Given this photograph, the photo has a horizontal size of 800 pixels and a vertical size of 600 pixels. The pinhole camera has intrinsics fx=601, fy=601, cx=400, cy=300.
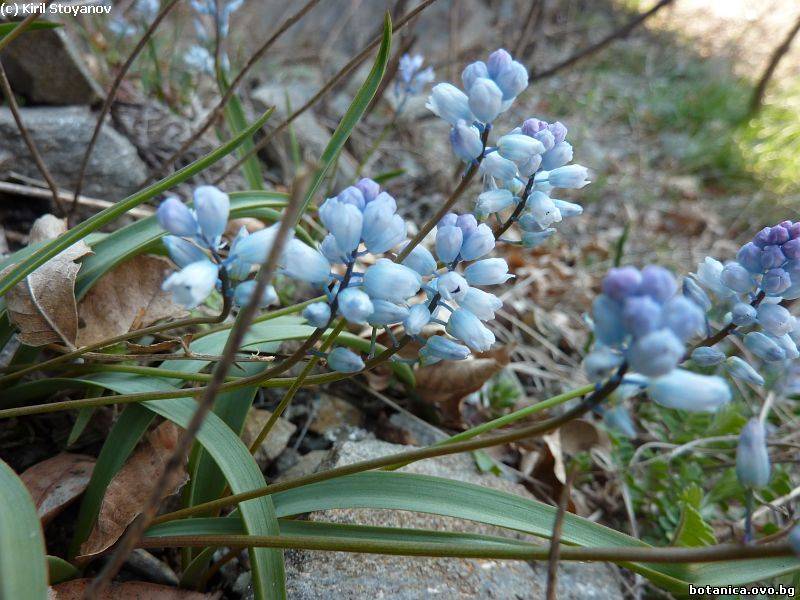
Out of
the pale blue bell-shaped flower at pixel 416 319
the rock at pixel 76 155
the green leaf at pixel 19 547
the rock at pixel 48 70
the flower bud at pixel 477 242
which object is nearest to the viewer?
the green leaf at pixel 19 547

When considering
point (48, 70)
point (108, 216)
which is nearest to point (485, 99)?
point (108, 216)

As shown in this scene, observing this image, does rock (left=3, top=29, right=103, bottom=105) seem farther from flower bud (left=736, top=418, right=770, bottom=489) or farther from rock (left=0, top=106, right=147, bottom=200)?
flower bud (left=736, top=418, right=770, bottom=489)

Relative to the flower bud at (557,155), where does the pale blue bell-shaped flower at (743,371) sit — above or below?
below

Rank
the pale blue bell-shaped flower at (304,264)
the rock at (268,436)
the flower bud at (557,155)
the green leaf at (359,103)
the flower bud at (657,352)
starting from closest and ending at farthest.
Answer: the flower bud at (657,352)
the pale blue bell-shaped flower at (304,264)
the flower bud at (557,155)
the green leaf at (359,103)
the rock at (268,436)

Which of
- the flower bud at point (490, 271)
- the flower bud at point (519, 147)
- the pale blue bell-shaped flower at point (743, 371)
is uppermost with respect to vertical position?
the flower bud at point (519, 147)

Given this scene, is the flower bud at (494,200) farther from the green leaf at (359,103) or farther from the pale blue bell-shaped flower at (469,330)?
the green leaf at (359,103)

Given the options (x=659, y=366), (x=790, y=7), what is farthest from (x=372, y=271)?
(x=790, y=7)

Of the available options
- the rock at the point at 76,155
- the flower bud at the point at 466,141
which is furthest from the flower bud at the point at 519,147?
the rock at the point at 76,155

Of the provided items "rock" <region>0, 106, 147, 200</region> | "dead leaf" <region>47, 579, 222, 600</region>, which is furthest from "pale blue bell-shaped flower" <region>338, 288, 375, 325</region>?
"rock" <region>0, 106, 147, 200</region>
